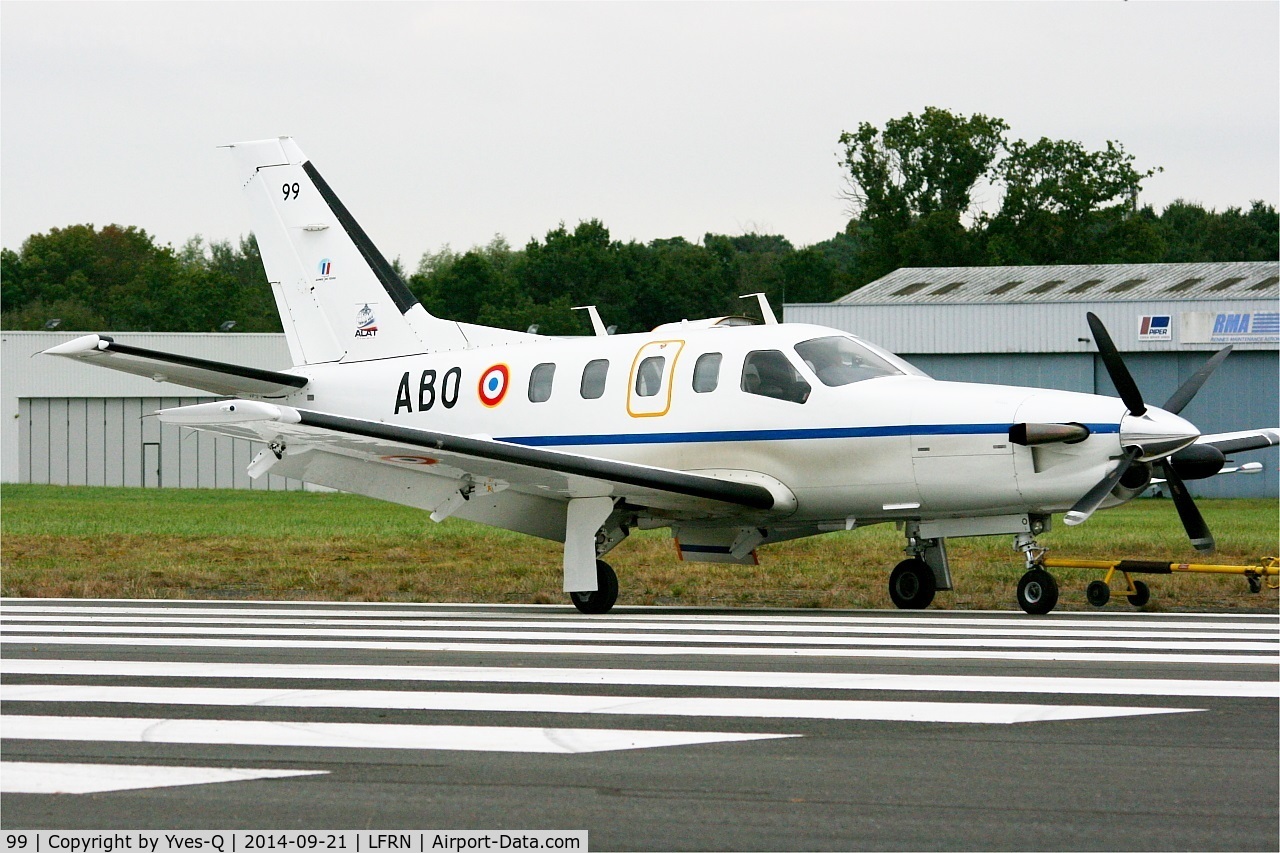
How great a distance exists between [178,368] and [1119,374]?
9.30 metres

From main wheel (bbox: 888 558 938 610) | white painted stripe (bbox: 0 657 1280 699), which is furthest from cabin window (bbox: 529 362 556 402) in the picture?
white painted stripe (bbox: 0 657 1280 699)

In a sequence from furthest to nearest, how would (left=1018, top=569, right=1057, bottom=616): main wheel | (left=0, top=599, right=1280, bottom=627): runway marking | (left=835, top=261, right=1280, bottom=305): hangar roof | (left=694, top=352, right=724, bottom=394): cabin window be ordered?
(left=835, top=261, right=1280, bottom=305): hangar roof, (left=694, top=352, right=724, bottom=394): cabin window, (left=1018, top=569, right=1057, bottom=616): main wheel, (left=0, top=599, right=1280, bottom=627): runway marking

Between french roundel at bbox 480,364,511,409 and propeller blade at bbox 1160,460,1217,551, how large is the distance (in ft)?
22.3

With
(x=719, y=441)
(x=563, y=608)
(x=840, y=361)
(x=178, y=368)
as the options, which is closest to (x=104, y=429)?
(x=178, y=368)

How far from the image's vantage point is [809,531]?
1611cm

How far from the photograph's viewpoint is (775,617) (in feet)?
45.7

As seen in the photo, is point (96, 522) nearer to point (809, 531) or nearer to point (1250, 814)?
point (809, 531)

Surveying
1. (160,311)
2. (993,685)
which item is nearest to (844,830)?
(993,685)

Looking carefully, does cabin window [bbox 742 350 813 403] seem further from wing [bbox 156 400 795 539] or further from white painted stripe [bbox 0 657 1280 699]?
white painted stripe [bbox 0 657 1280 699]

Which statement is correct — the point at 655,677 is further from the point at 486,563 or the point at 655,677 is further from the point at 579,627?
the point at 486,563

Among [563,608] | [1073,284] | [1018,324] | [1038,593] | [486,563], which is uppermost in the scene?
[1073,284]

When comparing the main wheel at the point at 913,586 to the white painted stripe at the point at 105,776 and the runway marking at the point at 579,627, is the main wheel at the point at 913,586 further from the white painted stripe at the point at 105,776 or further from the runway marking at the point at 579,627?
the white painted stripe at the point at 105,776

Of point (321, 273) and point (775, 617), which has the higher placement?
point (321, 273)

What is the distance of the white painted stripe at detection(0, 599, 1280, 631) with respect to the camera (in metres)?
13.0
